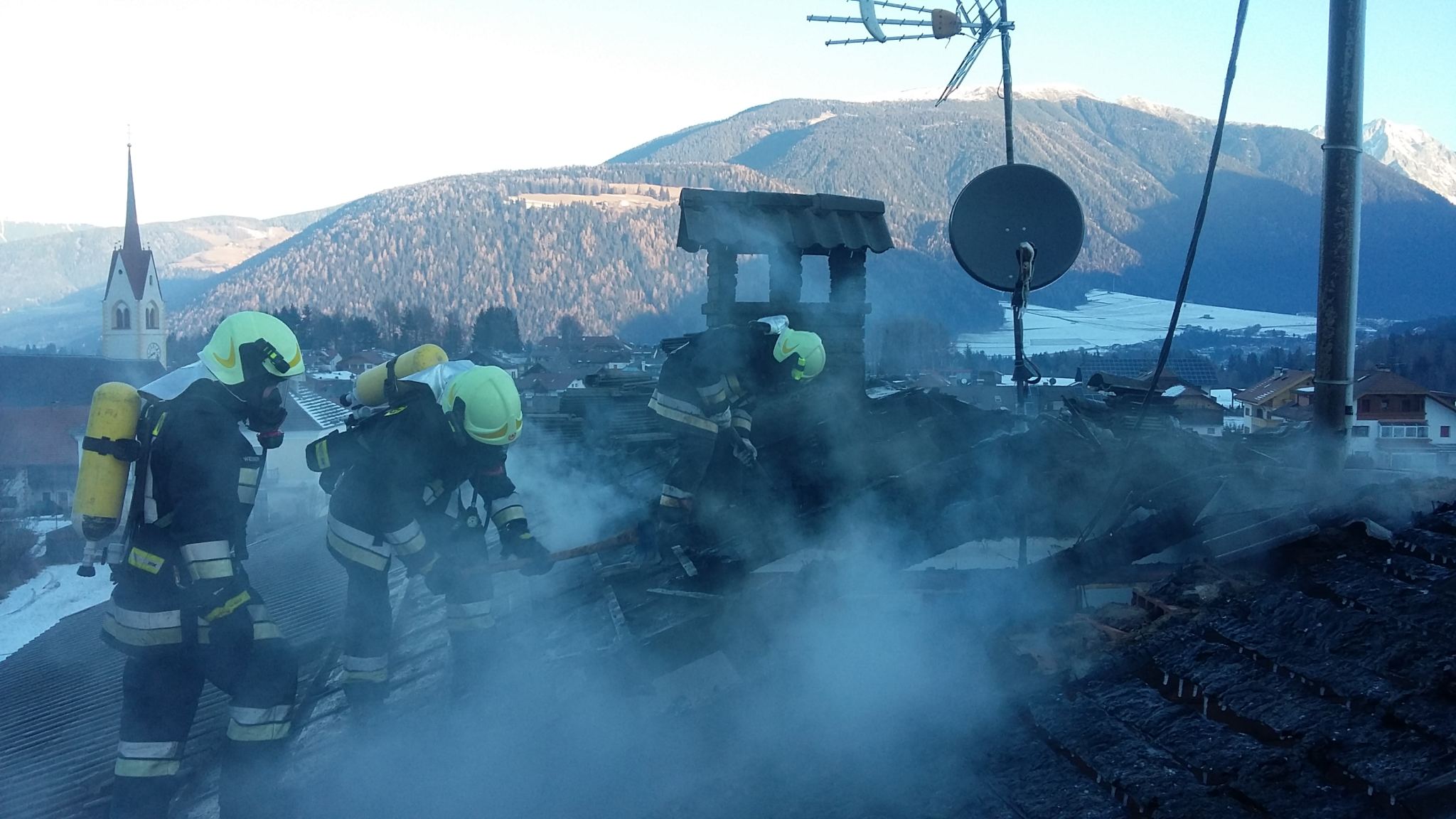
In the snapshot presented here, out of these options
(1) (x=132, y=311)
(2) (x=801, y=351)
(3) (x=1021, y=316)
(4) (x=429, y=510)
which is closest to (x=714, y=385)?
(2) (x=801, y=351)

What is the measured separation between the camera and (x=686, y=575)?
716cm

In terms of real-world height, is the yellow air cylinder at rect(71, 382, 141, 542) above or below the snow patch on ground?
above

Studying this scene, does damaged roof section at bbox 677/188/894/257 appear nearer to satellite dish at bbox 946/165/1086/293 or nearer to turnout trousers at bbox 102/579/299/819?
satellite dish at bbox 946/165/1086/293

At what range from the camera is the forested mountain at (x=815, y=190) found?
289 ft

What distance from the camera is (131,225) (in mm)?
92125

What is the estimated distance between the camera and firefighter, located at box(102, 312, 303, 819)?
5082 millimetres

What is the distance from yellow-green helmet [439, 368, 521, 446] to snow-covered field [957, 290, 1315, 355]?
46.6 metres

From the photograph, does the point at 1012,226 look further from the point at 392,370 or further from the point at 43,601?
the point at 43,601

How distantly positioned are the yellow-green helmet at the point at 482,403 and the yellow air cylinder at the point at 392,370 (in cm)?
45

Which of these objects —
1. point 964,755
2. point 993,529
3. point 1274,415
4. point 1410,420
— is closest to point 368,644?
point 964,755

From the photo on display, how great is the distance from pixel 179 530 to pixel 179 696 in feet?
3.11

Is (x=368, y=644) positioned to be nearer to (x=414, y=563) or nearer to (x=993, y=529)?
(x=414, y=563)

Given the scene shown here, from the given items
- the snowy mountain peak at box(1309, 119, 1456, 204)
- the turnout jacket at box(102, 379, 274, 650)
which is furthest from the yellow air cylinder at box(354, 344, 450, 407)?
the snowy mountain peak at box(1309, 119, 1456, 204)

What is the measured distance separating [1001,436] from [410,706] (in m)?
5.22
